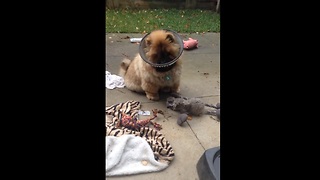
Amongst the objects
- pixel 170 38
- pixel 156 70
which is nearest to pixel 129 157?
pixel 156 70

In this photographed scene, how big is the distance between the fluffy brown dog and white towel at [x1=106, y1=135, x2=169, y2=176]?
994 mm

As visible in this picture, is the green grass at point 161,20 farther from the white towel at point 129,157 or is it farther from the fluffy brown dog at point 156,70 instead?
the white towel at point 129,157

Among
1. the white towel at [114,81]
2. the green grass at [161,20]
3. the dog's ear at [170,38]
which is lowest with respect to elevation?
the white towel at [114,81]

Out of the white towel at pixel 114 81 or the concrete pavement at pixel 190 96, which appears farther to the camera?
the white towel at pixel 114 81

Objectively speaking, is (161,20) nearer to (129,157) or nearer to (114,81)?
(114,81)

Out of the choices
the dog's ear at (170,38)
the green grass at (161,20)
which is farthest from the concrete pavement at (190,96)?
the green grass at (161,20)

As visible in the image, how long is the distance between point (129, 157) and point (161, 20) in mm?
6610

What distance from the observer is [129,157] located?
7.04ft

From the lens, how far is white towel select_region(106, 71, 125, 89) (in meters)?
3.58

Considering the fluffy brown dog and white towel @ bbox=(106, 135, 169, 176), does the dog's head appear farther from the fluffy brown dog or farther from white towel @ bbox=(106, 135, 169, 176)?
white towel @ bbox=(106, 135, 169, 176)

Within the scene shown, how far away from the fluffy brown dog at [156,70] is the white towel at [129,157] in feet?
3.26

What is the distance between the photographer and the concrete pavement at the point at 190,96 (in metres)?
2.16

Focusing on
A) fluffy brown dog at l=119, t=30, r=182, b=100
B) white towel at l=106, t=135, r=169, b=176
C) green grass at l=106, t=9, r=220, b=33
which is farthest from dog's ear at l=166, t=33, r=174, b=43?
green grass at l=106, t=9, r=220, b=33
